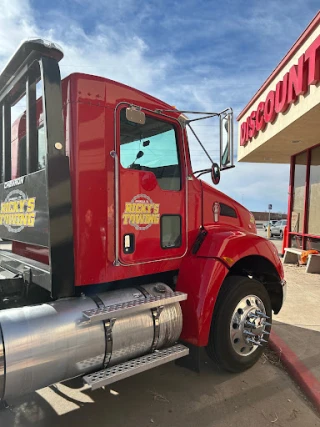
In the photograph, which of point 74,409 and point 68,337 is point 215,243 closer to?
point 68,337

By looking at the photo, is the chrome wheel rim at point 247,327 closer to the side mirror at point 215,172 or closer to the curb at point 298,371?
the curb at point 298,371

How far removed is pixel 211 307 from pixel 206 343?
325 millimetres

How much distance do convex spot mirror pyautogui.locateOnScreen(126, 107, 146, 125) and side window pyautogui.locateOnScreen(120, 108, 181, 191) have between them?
0.03 meters

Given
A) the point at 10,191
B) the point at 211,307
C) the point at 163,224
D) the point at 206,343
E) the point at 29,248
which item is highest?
the point at 10,191

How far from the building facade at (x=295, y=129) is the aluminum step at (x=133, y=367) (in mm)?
5616

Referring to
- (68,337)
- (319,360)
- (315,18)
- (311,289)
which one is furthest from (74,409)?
(315,18)

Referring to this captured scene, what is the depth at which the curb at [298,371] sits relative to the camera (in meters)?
2.88

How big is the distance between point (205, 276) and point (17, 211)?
1.81 meters

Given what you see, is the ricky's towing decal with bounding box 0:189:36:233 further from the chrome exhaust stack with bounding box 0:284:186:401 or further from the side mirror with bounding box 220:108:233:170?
the side mirror with bounding box 220:108:233:170

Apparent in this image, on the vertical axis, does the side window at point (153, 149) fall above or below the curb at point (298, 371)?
above

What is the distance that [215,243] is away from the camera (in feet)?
10.2

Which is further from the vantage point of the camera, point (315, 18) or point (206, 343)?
point (315, 18)

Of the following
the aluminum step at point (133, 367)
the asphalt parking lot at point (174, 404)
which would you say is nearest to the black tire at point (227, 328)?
the asphalt parking lot at point (174, 404)

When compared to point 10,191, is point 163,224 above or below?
below
